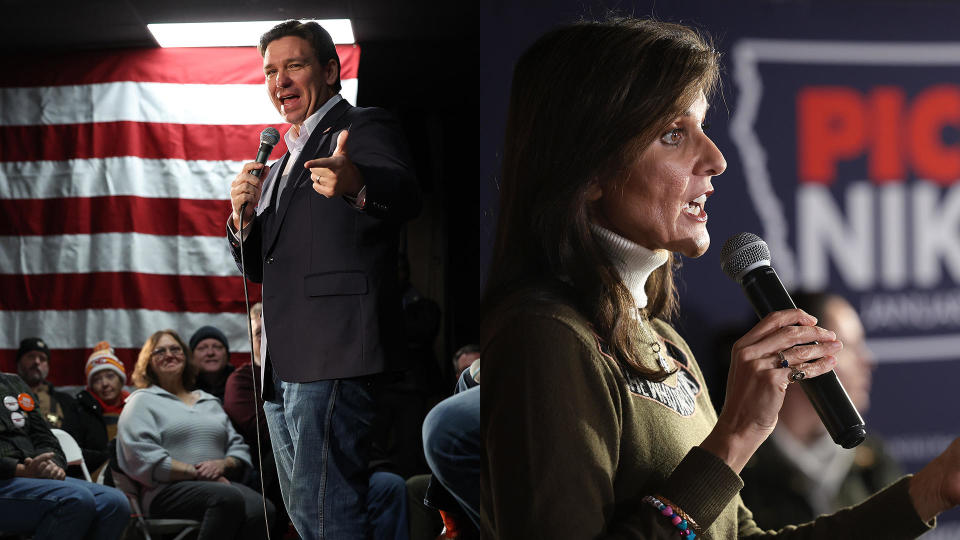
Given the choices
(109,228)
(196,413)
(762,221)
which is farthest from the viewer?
(762,221)

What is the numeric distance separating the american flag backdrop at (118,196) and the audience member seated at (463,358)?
1.17ft

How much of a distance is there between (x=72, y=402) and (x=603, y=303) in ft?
4.27

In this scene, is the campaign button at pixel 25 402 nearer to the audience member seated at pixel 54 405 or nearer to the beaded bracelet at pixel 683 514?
the audience member seated at pixel 54 405

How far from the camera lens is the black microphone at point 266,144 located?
119 centimetres

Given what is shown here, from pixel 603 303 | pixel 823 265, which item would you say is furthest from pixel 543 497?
pixel 823 265

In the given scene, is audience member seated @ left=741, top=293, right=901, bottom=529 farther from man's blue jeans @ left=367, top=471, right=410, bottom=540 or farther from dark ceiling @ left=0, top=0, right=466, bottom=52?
dark ceiling @ left=0, top=0, right=466, bottom=52

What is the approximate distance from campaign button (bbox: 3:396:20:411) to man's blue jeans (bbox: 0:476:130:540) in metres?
0.17

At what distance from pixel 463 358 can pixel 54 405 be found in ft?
3.13

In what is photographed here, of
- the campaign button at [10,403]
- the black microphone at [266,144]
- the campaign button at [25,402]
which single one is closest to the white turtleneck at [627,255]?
the black microphone at [266,144]

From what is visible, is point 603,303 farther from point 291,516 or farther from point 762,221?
point 762,221

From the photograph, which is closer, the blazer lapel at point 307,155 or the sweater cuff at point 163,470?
the blazer lapel at point 307,155

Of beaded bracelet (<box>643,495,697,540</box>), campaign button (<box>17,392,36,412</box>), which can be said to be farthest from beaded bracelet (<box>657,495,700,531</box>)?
campaign button (<box>17,392,36,412</box>)

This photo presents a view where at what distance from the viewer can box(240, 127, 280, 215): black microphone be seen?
1192mm

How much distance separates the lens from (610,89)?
72cm
